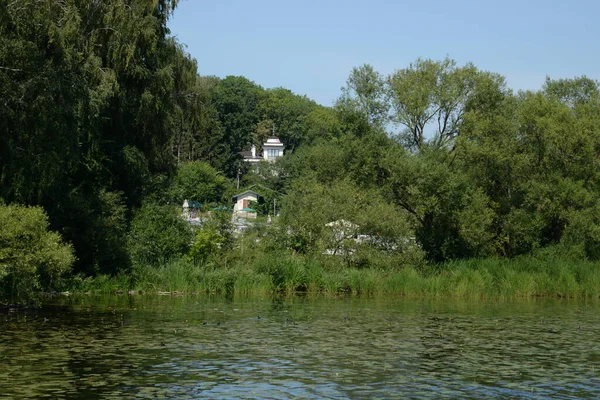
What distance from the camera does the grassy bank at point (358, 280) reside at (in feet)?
123

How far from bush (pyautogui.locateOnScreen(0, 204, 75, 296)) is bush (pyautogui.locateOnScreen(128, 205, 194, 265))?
1209 centimetres

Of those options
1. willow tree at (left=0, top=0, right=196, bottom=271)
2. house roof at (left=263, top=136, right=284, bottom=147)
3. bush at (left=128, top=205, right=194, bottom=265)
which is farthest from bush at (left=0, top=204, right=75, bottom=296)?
house roof at (left=263, top=136, right=284, bottom=147)

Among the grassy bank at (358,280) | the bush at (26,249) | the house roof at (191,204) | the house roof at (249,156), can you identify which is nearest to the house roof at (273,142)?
the house roof at (249,156)

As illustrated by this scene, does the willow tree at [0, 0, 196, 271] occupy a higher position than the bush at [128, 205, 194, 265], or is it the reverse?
the willow tree at [0, 0, 196, 271]

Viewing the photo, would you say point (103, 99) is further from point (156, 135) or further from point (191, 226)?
point (191, 226)

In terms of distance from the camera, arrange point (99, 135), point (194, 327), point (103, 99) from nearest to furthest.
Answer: point (194, 327), point (103, 99), point (99, 135)

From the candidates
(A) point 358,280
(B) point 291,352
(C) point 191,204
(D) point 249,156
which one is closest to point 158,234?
(A) point 358,280

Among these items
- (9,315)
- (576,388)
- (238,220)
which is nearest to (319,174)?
Answer: (238,220)

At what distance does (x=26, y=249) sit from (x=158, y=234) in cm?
1556

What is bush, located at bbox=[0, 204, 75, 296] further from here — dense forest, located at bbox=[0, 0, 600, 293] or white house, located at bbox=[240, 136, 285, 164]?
white house, located at bbox=[240, 136, 285, 164]

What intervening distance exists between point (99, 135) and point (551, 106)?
85.7ft

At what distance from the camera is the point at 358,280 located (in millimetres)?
39531

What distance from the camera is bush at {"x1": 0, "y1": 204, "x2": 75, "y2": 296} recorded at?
25.7 meters

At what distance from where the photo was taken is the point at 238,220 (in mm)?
44312
